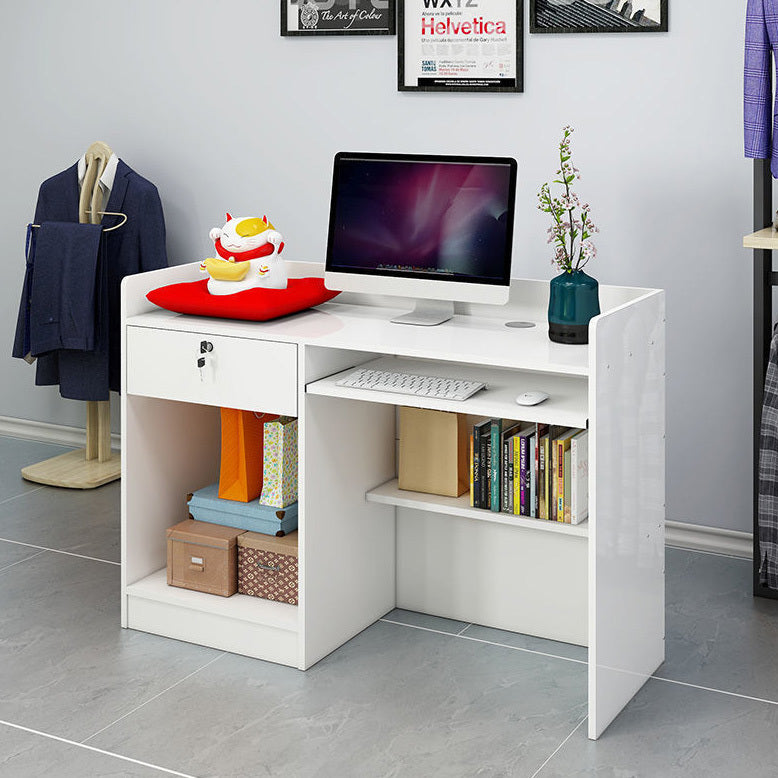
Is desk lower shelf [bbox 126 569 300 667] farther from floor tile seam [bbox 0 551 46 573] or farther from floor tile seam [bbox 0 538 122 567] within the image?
floor tile seam [bbox 0 551 46 573]

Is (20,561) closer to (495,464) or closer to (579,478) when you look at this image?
(495,464)

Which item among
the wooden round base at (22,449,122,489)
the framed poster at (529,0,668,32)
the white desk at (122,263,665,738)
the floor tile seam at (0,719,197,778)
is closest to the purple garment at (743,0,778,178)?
the framed poster at (529,0,668,32)

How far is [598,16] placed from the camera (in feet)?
11.0

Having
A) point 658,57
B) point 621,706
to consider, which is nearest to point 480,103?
point 658,57

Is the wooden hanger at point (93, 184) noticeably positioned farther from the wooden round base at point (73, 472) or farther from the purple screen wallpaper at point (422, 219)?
the purple screen wallpaper at point (422, 219)

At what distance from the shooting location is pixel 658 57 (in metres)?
3.29

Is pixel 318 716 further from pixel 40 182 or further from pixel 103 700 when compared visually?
pixel 40 182

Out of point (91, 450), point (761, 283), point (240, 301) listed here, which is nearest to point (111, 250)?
point (91, 450)

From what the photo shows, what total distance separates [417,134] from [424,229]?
3.30 feet

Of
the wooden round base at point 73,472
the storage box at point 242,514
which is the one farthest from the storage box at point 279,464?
the wooden round base at point 73,472

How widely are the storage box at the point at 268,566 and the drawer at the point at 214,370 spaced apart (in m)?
0.36

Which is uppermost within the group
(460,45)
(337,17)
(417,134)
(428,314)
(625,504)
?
(337,17)

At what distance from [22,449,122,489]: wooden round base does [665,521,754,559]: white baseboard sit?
1900 millimetres

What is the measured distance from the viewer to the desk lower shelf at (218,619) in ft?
9.15
